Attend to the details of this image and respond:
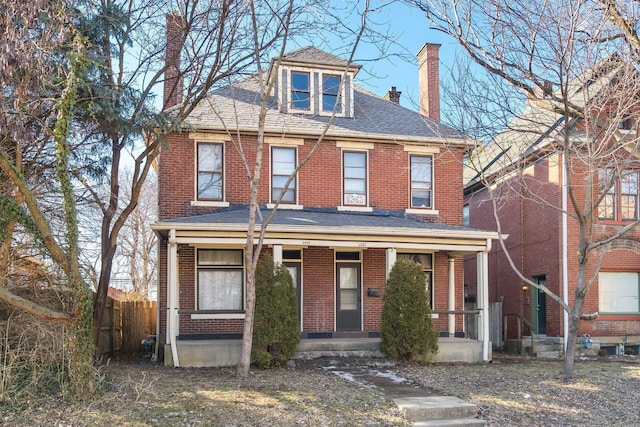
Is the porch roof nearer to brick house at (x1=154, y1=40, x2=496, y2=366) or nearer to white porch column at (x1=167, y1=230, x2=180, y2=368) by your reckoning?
brick house at (x1=154, y1=40, x2=496, y2=366)

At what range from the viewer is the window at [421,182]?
16.6 meters

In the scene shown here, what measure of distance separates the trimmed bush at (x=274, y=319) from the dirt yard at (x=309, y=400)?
0.54 metres

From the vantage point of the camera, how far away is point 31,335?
29.2ft

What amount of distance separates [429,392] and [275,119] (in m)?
9.12

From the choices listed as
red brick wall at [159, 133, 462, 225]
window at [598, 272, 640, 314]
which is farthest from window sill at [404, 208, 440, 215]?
window at [598, 272, 640, 314]

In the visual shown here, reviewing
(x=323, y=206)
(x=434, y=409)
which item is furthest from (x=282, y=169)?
(x=434, y=409)

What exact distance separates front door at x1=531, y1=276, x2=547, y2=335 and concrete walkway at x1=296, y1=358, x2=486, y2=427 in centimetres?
761

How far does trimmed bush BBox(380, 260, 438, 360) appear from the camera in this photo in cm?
1279

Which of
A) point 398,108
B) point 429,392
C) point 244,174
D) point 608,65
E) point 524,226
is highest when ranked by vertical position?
point 398,108

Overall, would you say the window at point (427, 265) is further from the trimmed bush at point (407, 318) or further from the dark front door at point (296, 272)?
the trimmed bush at point (407, 318)

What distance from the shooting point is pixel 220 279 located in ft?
49.7

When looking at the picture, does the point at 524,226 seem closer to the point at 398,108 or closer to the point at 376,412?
the point at 398,108

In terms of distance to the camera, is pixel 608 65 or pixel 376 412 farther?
pixel 608 65

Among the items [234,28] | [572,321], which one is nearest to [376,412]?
[572,321]
